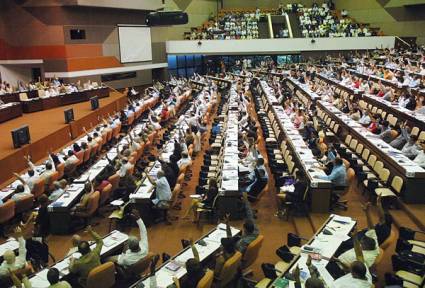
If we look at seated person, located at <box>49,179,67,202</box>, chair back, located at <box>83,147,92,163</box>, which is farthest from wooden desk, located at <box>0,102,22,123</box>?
seated person, located at <box>49,179,67,202</box>

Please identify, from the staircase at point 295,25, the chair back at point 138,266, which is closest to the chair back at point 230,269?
the chair back at point 138,266

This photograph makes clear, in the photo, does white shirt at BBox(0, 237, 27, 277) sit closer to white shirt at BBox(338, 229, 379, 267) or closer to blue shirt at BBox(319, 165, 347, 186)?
white shirt at BBox(338, 229, 379, 267)

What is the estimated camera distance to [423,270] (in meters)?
6.27

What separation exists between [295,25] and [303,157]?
2832 cm

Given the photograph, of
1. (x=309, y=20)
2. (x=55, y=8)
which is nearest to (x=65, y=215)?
(x=55, y=8)

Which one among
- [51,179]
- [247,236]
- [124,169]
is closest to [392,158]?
[247,236]

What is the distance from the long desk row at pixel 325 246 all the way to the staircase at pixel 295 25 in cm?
3024

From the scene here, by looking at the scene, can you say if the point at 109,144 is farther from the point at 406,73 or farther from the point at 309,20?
the point at 309,20

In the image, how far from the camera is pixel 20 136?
13.7 meters

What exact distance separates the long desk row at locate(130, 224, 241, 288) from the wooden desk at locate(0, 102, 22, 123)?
14396 mm

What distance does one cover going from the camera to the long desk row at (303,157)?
9.10m

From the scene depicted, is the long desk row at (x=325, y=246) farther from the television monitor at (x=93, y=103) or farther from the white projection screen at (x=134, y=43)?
the white projection screen at (x=134, y=43)

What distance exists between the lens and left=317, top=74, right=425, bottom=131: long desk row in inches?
517

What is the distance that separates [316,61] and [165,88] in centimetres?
1326
